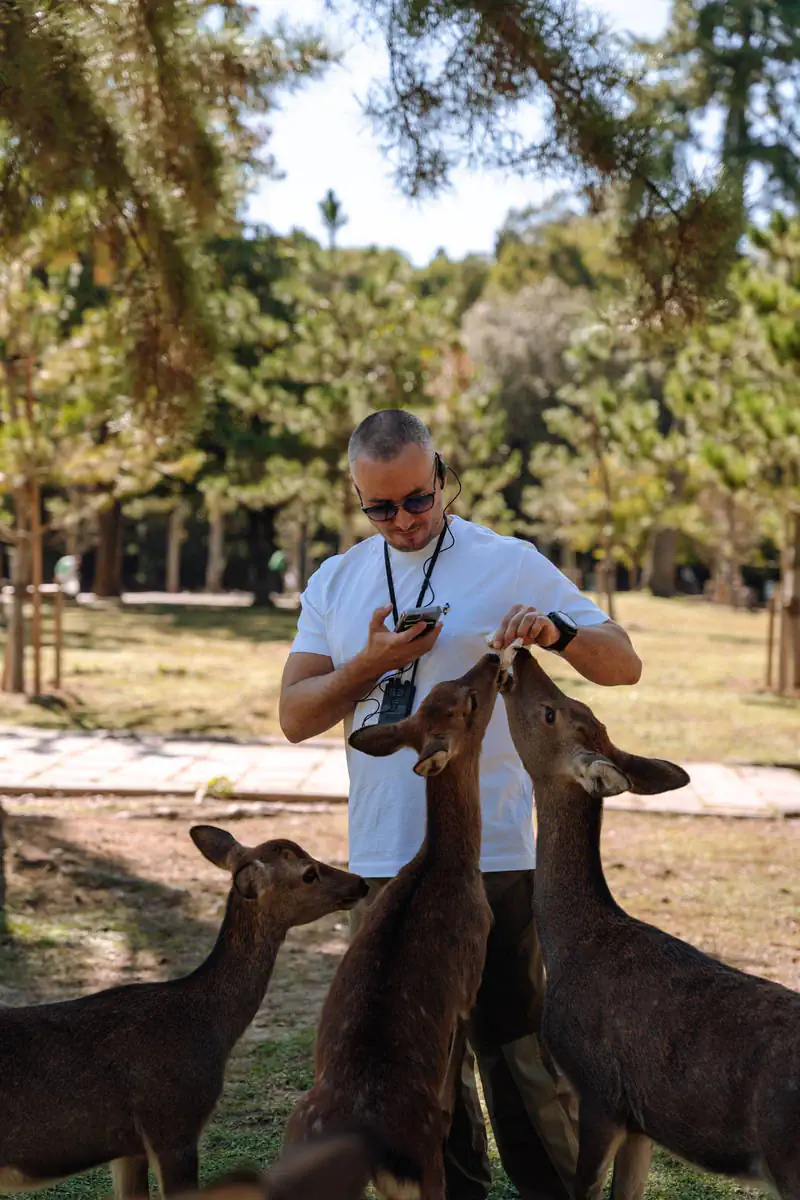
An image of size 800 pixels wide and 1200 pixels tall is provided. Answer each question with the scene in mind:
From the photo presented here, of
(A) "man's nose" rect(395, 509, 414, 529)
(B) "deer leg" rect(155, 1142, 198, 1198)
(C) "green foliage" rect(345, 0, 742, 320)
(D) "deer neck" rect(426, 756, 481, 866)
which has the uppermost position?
(C) "green foliage" rect(345, 0, 742, 320)

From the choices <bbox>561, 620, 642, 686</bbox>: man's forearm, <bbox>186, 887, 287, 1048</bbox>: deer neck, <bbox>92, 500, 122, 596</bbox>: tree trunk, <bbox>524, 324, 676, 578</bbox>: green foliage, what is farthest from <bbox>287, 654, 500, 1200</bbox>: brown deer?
<bbox>92, 500, 122, 596</bbox>: tree trunk

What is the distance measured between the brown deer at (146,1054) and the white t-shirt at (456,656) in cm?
16

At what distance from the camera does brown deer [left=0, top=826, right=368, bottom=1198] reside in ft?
9.89

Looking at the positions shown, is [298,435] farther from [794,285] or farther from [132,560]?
[132,560]

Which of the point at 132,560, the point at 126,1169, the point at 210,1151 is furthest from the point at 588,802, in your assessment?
the point at 132,560

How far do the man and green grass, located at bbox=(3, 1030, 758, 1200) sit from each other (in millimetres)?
502

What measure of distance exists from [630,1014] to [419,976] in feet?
1.72

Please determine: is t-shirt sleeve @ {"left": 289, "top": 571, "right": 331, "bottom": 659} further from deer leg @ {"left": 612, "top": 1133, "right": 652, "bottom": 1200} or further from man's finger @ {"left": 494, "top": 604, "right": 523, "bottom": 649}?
deer leg @ {"left": 612, "top": 1133, "right": 652, "bottom": 1200}

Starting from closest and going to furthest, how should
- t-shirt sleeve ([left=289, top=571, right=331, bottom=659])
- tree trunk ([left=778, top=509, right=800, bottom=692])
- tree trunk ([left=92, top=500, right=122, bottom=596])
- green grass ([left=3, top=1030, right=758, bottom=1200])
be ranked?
t-shirt sleeve ([left=289, top=571, right=331, bottom=659])
green grass ([left=3, top=1030, right=758, bottom=1200])
tree trunk ([left=778, top=509, right=800, bottom=692])
tree trunk ([left=92, top=500, right=122, bottom=596])

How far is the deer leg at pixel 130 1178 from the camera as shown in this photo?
3.20m

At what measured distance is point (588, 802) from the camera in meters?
3.34

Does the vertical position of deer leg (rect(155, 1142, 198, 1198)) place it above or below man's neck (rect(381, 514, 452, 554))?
below

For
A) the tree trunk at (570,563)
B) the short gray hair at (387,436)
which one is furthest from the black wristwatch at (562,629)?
the tree trunk at (570,563)

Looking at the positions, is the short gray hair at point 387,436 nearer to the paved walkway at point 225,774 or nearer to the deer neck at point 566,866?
the deer neck at point 566,866
